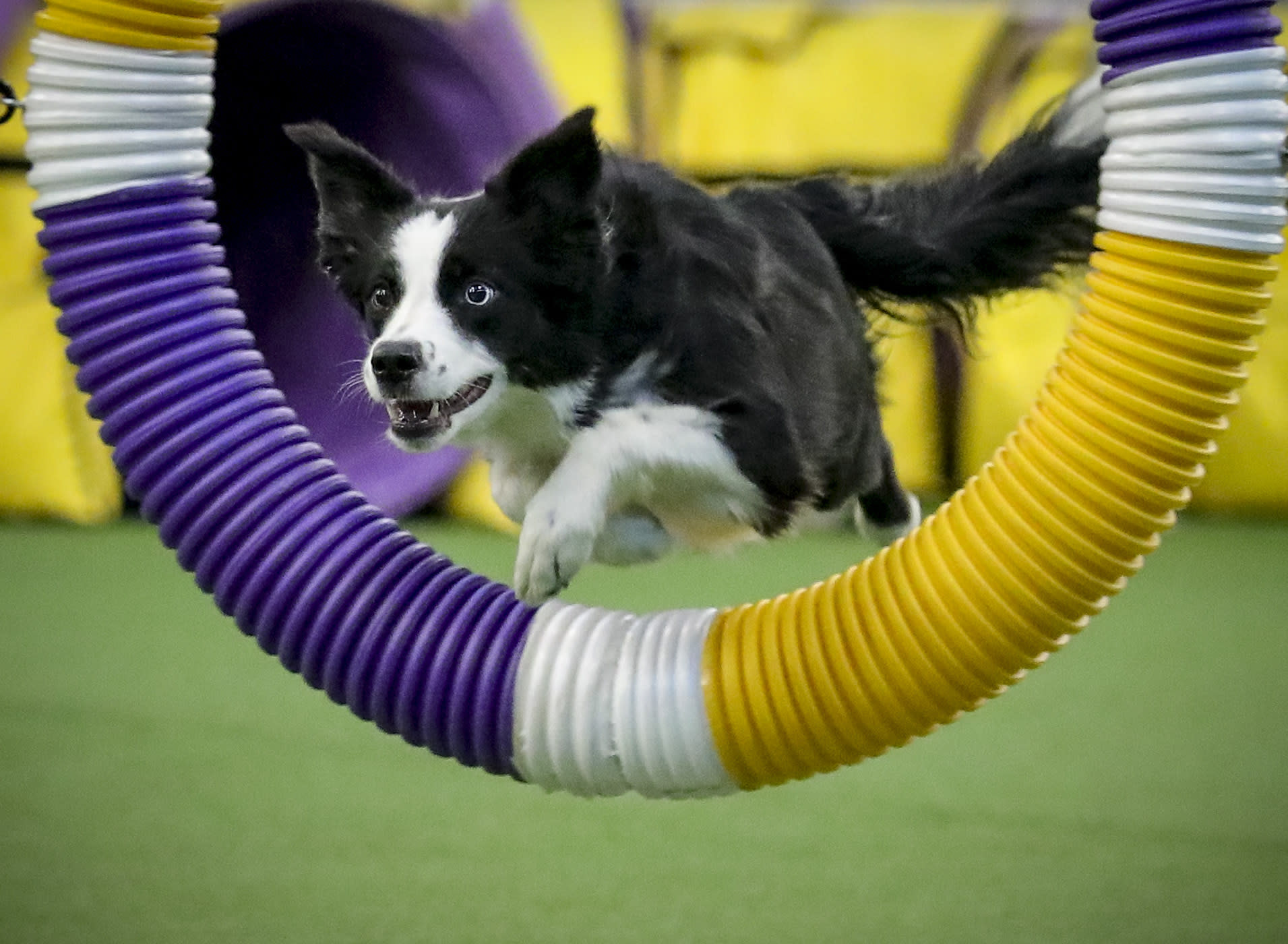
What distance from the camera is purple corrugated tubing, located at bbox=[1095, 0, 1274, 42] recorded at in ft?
5.74

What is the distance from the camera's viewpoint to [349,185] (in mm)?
2111

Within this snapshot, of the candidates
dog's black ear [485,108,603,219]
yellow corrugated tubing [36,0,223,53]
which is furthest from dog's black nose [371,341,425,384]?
A: yellow corrugated tubing [36,0,223,53]

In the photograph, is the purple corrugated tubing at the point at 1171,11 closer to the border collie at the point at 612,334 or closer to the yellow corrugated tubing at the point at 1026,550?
the yellow corrugated tubing at the point at 1026,550

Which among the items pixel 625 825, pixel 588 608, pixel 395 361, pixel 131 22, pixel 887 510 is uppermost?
pixel 131 22

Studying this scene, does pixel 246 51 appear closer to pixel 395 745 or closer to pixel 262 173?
pixel 262 173

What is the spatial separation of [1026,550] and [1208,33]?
0.61m

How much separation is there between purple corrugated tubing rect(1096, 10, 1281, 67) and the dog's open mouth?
907 millimetres

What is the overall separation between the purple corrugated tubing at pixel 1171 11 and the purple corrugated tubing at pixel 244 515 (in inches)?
40.3

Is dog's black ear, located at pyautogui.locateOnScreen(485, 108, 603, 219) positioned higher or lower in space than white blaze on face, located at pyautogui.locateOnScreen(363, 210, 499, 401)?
higher

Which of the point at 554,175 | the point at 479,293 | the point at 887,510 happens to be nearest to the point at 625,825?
the point at 887,510

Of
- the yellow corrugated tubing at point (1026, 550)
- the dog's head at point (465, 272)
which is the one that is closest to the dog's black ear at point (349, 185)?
the dog's head at point (465, 272)

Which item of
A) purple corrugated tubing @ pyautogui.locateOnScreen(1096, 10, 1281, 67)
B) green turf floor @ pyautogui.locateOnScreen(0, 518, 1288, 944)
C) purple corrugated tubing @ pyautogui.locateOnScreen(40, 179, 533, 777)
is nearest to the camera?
purple corrugated tubing @ pyautogui.locateOnScreen(1096, 10, 1281, 67)

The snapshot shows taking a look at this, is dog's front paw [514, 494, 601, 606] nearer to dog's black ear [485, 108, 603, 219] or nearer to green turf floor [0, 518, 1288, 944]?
dog's black ear [485, 108, 603, 219]

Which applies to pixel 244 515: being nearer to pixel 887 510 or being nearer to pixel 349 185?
pixel 349 185
